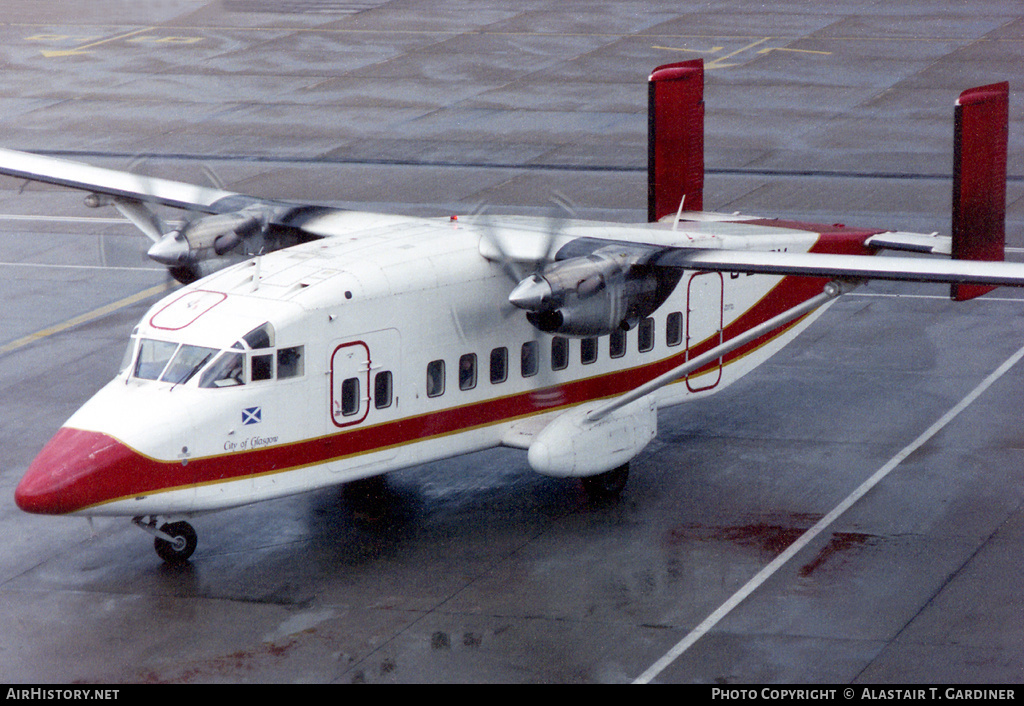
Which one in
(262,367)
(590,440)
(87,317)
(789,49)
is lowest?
(590,440)

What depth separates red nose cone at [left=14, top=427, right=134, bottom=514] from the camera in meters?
17.3

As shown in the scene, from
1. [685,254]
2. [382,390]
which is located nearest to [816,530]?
[685,254]

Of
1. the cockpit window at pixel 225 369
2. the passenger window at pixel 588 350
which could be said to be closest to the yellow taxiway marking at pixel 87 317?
the cockpit window at pixel 225 369

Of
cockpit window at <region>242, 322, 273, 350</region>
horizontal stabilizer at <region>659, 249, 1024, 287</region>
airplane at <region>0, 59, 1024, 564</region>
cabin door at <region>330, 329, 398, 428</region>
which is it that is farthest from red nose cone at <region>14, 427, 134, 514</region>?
horizontal stabilizer at <region>659, 249, 1024, 287</region>

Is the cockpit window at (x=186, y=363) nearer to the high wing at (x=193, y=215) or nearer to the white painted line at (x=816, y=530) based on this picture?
the high wing at (x=193, y=215)

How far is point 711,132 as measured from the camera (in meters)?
45.5

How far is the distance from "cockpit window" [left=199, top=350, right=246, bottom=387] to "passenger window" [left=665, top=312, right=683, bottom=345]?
22.9 ft

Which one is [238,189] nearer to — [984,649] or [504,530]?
[504,530]

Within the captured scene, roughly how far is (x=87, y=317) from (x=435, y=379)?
13274 millimetres

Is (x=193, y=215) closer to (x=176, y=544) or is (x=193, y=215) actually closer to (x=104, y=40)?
(x=176, y=544)

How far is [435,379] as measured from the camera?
1995 cm

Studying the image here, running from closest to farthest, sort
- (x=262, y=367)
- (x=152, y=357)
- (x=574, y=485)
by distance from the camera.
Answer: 1. (x=262, y=367)
2. (x=152, y=357)
3. (x=574, y=485)

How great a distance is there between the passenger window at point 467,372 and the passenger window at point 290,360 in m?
2.50

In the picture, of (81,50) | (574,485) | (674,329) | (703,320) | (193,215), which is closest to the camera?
(574,485)
